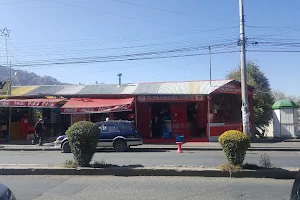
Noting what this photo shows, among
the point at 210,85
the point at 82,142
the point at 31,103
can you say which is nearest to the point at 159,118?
the point at 210,85

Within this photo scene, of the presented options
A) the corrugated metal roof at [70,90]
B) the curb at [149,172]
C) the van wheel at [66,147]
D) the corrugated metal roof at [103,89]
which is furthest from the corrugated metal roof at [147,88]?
the curb at [149,172]

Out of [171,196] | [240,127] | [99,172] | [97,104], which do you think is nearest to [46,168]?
[99,172]

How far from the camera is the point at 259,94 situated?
1359 inches

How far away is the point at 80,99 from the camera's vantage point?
24.6m

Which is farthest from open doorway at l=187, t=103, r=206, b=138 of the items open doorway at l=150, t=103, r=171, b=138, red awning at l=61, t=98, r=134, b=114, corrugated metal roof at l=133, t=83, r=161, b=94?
red awning at l=61, t=98, r=134, b=114

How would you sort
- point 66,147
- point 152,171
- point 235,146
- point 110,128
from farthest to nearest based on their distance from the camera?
point 110,128, point 66,147, point 152,171, point 235,146

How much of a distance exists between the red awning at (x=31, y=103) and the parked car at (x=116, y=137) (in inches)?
218

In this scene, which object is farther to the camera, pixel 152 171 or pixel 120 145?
pixel 120 145

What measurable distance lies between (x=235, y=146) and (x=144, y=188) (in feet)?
9.14

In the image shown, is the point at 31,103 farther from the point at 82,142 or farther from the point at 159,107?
the point at 82,142

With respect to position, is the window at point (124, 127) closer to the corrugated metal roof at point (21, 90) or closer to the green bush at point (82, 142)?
the green bush at point (82, 142)

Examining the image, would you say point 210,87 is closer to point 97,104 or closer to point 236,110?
point 236,110

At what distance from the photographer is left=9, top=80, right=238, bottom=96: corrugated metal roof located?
79.1 ft

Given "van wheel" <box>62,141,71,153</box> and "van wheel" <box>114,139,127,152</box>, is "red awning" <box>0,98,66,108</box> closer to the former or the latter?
"van wheel" <box>62,141,71,153</box>
